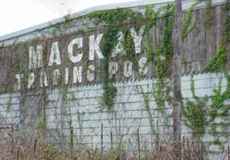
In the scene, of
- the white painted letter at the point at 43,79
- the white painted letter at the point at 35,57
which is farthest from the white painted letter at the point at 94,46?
the white painted letter at the point at 35,57

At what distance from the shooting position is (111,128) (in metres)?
15.6

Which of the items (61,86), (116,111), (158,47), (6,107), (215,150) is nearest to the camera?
(215,150)

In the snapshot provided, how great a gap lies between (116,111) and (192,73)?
267cm

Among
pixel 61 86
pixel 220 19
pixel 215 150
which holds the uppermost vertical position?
pixel 220 19

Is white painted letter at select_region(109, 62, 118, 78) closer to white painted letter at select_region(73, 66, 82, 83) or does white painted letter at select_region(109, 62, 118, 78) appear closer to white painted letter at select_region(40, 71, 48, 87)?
white painted letter at select_region(73, 66, 82, 83)

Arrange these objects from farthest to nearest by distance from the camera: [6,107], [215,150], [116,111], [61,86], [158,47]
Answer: [6,107] → [61,86] → [116,111] → [158,47] → [215,150]

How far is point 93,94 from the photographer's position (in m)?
16.3

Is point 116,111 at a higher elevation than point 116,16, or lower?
lower

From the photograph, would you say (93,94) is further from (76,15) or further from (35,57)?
(35,57)

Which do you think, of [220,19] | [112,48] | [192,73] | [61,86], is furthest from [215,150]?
[61,86]

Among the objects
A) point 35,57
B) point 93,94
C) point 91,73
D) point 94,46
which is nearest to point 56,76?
point 35,57

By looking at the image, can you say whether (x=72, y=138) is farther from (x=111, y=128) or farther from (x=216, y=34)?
(x=216, y=34)

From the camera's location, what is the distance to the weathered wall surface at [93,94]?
13555 mm

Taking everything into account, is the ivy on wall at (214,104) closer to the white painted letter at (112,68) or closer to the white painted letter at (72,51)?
the white painted letter at (112,68)
